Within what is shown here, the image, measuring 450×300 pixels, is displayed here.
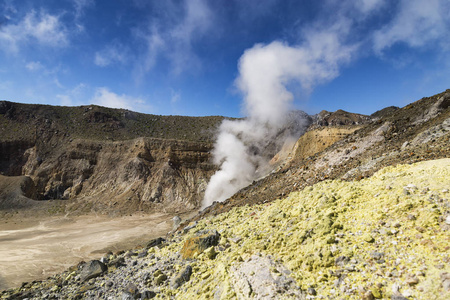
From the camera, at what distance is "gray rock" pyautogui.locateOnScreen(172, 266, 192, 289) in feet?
22.2

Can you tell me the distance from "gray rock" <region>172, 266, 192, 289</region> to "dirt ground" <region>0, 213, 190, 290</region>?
14477 mm

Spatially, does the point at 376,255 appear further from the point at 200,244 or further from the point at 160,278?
the point at 160,278

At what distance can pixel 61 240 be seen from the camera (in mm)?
24516

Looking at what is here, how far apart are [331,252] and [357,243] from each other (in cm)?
57

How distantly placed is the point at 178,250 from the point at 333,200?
605 cm

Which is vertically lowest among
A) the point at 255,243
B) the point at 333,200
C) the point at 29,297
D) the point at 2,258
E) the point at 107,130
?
the point at 2,258

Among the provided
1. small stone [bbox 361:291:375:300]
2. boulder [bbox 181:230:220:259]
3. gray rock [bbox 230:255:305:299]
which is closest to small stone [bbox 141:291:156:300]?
boulder [bbox 181:230:220:259]

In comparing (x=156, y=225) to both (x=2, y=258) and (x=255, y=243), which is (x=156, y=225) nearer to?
(x=2, y=258)

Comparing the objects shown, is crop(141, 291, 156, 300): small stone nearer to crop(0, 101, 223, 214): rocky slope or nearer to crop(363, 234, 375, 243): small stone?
crop(363, 234, 375, 243): small stone

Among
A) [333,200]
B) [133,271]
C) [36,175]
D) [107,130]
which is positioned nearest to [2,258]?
[133,271]

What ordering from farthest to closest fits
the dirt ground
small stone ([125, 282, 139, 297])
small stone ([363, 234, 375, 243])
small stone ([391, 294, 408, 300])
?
the dirt ground
small stone ([125, 282, 139, 297])
small stone ([363, 234, 375, 243])
small stone ([391, 294, 408, 300])

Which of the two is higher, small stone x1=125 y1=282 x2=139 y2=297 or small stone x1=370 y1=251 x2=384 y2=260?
small stone x1=370 y1=251 x2=384 y2=260

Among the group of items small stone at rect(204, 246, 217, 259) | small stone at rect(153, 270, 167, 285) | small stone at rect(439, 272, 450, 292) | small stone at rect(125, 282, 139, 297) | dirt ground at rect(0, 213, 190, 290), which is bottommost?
dirt ground at rect(0, 213, 190, 290)

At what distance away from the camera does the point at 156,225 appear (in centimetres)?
2972
